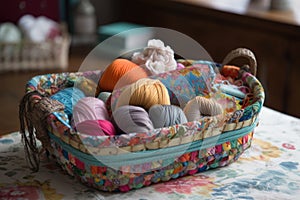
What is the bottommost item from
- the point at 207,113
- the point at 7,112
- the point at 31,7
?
the point at 7,112

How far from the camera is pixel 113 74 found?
3.36 ft

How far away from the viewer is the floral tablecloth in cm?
90

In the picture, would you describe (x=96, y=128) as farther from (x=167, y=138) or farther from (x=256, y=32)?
(x=256, y=32)

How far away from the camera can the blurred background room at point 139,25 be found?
2080mm

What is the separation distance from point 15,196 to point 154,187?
0.23 meters

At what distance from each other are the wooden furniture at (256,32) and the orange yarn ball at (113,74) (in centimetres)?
114

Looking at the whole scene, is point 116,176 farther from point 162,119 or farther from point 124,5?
point 124,5

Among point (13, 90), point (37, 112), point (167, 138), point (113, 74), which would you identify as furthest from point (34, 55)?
point (167, 138)

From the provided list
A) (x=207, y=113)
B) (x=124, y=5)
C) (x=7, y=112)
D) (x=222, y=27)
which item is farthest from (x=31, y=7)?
(x=207, y=113)

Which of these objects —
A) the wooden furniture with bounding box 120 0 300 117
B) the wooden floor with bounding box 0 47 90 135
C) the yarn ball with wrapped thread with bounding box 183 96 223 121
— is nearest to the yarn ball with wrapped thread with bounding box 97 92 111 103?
the yarn ball with wrapped thread with bounding box 183 96 223 121

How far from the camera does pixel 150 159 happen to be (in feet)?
2.80

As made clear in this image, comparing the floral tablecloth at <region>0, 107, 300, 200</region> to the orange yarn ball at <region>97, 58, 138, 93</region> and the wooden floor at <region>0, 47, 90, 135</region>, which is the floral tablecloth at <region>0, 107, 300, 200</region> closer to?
the orange yarn ball at <region>97, 58, 138, 93</region>

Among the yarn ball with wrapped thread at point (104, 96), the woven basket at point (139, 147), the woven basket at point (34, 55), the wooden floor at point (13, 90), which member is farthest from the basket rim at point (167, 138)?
the woven basket at point (34, 55)

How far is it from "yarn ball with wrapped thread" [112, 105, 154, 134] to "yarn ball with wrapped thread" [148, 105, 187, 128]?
0.04 feet
